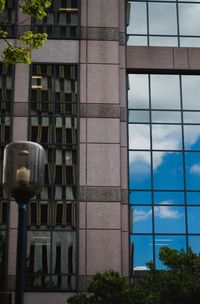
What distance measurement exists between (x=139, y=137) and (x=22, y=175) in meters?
20.5

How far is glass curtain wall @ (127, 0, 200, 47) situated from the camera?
93.1 ft

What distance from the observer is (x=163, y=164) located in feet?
88.1

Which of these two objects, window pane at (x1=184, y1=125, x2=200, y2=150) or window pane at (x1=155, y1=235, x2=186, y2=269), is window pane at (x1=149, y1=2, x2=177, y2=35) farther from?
window pane at (x1=155, y1=235, x2=186, y2=269)

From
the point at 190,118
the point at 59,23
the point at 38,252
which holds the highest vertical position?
the point at 59,23

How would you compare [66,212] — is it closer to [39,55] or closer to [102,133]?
[102,133]

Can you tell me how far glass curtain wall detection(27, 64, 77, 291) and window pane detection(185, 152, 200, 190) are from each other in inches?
203

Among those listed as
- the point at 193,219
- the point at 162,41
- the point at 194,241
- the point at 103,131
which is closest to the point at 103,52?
the point at 162,41

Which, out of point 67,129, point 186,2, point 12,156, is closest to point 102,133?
point 67,129

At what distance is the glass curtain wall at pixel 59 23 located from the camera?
89.8ft

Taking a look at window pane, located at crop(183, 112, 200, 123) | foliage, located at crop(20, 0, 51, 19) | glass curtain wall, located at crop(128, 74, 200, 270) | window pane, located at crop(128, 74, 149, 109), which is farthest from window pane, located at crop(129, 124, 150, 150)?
foliage, located at crop(20, 0, 51, 19)

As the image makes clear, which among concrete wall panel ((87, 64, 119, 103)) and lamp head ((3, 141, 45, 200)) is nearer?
lamp head ((3, 141, 45, 200))

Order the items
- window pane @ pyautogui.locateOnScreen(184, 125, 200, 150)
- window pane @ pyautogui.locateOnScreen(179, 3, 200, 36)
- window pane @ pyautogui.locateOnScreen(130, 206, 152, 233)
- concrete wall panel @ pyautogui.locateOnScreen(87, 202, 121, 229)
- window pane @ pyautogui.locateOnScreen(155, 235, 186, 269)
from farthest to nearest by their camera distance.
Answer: window pane @ pyautogui.locateOnScreen(179, 3, 200, 36)
window pane @ pyautogui.locateOnScreen(184, 125, 200, 150)
window pane @ pyautogui.locateOnScreen(130, 206, 152, 233)
window pane @ pyautogui.locateOnScreen(155, 235, 186, 269)
concrete wall panel @ pyautogui.locateOnScreen(87, 202, 121, 229)

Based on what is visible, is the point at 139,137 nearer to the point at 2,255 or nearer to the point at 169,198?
the point at 169,198

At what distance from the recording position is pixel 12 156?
23.1 ft
